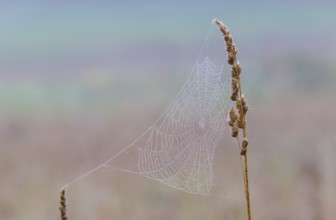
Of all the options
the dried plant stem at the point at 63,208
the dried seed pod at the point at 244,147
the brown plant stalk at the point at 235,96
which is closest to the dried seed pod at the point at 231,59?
the brown plant stalk at the point at 235,96

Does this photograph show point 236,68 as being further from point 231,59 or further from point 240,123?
point 240,123

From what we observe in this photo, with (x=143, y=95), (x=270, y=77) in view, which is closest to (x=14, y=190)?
(x=270, y=77)

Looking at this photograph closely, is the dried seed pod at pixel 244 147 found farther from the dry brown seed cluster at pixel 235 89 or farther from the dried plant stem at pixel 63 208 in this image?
the dried plant stem at pixel 63 208

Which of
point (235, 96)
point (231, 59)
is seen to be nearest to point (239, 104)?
point (235, 96)

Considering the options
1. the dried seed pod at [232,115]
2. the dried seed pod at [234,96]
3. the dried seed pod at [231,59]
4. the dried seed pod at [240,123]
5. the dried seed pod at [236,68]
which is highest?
the dried seed pod at [231,59]

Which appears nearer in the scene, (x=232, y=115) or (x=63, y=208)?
(x=63, y=208)

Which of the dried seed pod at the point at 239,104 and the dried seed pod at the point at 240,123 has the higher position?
the dried seed pod at the point at 239,104

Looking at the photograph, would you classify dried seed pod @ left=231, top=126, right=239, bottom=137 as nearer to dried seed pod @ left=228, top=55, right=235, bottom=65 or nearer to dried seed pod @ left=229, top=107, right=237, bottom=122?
dried seed pod @ left=229, top=107, right=237, bottom=122

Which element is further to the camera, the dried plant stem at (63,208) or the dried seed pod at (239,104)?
the dried seed pod at (239,104)

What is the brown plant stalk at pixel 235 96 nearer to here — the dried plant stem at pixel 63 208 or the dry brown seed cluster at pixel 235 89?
the dry brown seed cluster at pixel 235 89

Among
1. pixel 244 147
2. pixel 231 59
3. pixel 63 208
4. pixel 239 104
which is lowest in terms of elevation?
pixel 63 208

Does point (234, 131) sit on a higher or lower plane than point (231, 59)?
lower

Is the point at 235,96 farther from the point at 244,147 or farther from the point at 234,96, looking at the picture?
the point at 244,147
